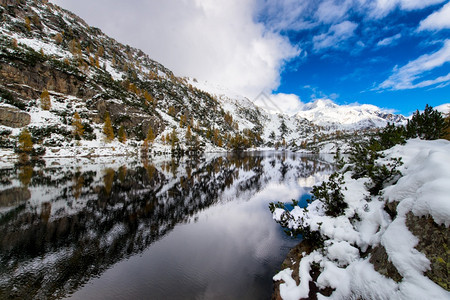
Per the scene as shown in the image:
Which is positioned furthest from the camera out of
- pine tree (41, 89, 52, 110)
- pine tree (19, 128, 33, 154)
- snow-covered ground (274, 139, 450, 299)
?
pine tree (41, 89, 52, 110)

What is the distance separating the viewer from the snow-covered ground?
15.4 feet

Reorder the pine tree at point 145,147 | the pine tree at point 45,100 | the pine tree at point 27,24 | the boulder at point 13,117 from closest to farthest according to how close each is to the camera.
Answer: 1. the boulder at point 13,117
2. the pine tree at point 45,100
3. the pine tree at point 145,147
4. the pine tree at point 27,24

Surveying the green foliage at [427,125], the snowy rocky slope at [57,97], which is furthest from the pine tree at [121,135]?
the green foliage at [427,125]

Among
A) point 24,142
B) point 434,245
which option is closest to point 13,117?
point 24,142

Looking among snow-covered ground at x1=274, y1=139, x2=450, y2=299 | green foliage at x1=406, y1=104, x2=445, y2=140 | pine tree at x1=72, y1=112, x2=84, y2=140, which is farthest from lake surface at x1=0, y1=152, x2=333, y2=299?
pine tree at x1=72, y1=112, x2=84, y2=140

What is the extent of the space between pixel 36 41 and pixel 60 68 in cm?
3822

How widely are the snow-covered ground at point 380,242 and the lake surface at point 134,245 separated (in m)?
3.15

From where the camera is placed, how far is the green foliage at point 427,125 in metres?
17.9

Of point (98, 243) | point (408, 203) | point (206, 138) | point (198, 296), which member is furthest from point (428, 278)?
point (206, 138)

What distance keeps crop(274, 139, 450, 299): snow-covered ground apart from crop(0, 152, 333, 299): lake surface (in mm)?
3150

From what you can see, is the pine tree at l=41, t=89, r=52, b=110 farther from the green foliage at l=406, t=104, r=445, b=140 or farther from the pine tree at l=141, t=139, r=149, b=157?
the green foliage at l=406, t=104, r=445, b=140

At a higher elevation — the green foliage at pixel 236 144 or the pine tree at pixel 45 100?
the pine tree at pixel 45 100

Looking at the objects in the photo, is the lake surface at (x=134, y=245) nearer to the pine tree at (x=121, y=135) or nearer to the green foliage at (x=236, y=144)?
the pine tree at (x=121, y=135)

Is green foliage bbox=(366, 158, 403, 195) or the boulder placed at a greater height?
the boulder
